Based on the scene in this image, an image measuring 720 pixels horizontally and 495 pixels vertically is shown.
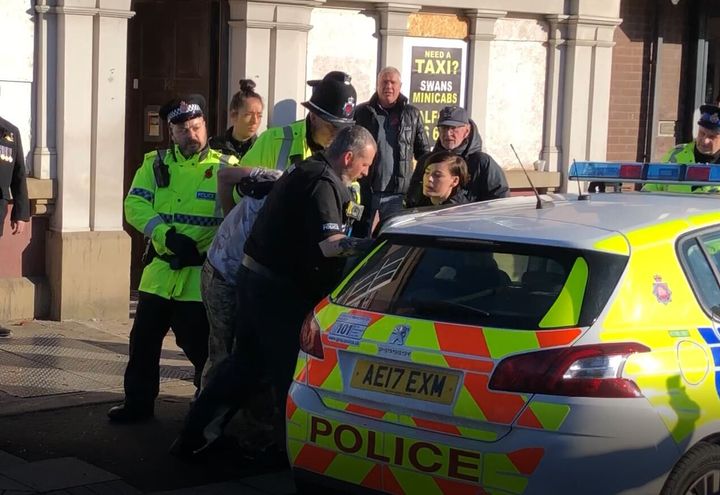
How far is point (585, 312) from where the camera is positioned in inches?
177

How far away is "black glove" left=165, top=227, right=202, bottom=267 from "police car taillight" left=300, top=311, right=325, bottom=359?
1.69 m

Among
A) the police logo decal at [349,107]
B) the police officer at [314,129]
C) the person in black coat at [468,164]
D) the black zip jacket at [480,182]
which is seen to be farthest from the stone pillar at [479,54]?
the police logo decal at [349,107]

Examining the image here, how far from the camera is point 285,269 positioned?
19.3 feet

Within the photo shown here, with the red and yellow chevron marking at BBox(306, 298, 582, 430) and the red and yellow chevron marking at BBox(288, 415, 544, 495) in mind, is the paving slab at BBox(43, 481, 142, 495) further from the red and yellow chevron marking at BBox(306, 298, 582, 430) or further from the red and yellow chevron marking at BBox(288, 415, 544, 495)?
the red and yellow chevron marking at BBox(306, 298, 582, 430)

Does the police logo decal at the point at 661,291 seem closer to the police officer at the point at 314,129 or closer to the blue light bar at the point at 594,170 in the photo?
the blue light bar at the point at 594,170

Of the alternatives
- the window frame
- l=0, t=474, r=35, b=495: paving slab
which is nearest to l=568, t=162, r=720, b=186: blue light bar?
the window frame

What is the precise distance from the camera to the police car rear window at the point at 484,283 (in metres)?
4.55

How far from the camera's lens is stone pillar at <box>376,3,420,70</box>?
1091 cm

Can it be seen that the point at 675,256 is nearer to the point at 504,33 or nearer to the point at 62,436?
the point at 62,436

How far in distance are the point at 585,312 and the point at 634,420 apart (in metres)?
0.42

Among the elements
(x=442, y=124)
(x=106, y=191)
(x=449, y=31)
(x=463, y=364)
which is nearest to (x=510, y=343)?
(x=463, y=364)

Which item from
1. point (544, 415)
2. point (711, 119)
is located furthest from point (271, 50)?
point (544, 415)

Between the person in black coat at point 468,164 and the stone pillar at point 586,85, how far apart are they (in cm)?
440

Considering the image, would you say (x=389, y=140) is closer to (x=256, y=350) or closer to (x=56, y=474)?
(x=256, y=350)
